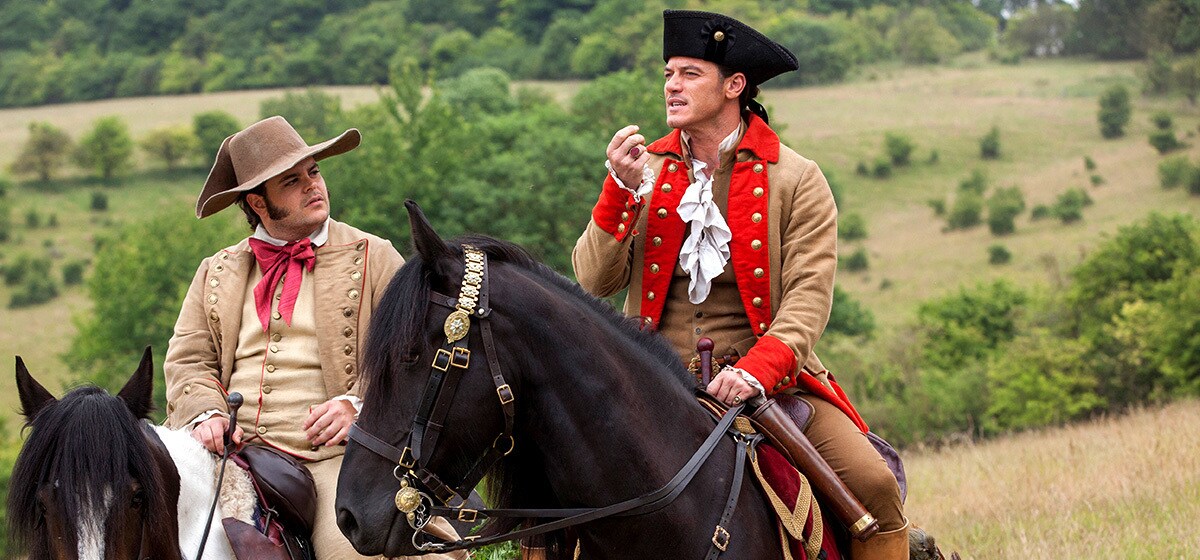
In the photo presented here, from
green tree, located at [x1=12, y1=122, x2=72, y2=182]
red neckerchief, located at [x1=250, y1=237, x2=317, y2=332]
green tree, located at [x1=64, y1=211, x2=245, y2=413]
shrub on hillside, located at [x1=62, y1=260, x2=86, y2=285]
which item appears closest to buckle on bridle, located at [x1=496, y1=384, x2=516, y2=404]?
red neckerchief, located at [x1=250, y1=237, x2=317, y2=332]

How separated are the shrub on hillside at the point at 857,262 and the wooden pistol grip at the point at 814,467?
239 ft

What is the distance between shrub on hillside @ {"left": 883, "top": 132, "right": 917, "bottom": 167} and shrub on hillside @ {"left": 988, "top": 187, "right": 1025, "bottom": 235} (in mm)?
11848

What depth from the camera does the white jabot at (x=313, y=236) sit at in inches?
239

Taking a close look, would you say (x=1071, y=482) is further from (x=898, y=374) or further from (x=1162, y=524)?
(x=898, y=374)

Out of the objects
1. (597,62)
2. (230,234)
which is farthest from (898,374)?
(597,62)

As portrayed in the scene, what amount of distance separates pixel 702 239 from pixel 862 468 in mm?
1241

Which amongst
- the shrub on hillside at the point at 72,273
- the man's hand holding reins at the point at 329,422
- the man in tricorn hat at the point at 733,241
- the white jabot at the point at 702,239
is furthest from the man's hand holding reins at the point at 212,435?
the shrub on hillside at the point at 72,273

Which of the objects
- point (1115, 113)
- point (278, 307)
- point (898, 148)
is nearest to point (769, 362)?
point (278, 307)

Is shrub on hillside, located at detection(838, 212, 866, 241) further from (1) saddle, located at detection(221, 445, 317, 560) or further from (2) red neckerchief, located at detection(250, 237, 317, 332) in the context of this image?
(1) saddle, located at detection(221, 445, 317, 560)

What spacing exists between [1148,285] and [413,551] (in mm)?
36692

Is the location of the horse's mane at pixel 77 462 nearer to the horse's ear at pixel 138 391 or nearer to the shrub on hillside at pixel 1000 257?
the horse's ear at pixel 138 391

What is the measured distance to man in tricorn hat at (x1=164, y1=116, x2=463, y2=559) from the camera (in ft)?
19.1

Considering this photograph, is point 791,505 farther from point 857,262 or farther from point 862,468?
point 857,262

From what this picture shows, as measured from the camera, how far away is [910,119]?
101062mm
